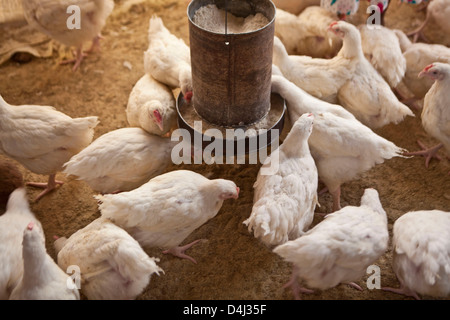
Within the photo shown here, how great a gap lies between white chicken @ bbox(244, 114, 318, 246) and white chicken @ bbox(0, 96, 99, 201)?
1.60 m

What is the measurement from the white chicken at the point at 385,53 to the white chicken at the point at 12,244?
347cm

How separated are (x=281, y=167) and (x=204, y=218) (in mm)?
→ 710

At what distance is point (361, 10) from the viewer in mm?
5676

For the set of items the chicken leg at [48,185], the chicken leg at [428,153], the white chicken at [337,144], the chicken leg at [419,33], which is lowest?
the chicken leg at [48,185]

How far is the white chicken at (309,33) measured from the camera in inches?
192

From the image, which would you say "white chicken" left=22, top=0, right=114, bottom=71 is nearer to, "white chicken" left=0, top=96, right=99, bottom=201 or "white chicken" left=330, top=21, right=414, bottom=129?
"white chicken" left=0, top=96, right=99, bottom=201

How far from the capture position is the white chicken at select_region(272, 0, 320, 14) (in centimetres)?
539

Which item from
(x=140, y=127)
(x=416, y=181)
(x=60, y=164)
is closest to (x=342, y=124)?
(x=416, y=181)

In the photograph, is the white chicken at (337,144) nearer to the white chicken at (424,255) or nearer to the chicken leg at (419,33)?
the white chicken at (424,255)

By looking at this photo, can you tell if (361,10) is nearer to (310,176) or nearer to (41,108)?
(310,176)

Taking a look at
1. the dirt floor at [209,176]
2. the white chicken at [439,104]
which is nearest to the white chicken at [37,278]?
the dirt floor at [209,176]
